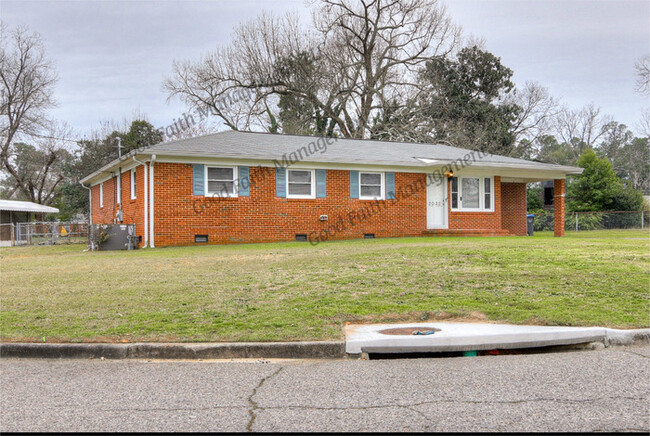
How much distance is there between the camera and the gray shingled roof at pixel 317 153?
18.2m

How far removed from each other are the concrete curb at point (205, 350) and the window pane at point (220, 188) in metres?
12.8

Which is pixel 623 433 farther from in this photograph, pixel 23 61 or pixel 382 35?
pixel 23 61

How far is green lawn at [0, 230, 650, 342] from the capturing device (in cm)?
670

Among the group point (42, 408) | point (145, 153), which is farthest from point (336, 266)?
point (145, 153)

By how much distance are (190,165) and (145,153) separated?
1.60 m

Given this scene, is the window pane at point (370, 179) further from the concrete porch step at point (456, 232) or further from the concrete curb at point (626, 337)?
the concrete curb at point (626, 337)

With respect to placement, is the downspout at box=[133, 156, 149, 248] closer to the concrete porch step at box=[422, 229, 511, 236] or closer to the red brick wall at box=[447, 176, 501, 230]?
the concrete porch step at box=[422, 229, 511, 236]

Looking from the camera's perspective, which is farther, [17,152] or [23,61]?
[17,152]

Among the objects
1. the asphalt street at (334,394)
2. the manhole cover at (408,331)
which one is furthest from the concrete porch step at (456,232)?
the asphalt street at (334,394)

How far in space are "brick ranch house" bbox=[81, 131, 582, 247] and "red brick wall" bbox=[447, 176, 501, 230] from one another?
43mm

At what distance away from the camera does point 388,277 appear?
9445mm

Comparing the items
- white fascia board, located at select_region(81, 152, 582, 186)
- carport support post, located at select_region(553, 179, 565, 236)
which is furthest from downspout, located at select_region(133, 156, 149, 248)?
carport support post, located at select_region(553, 179, 565, 236)

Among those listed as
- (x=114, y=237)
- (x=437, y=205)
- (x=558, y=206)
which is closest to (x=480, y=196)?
(x=437, y=205)

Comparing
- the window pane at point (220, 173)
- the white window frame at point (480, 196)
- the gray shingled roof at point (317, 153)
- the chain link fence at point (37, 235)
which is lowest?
the chain link fence at point (37, 235)
